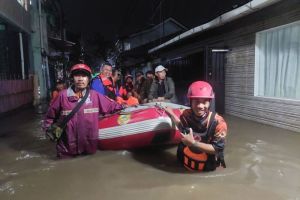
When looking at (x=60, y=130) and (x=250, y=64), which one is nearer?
(x=60, y=130)

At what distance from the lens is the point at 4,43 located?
14.5 meters

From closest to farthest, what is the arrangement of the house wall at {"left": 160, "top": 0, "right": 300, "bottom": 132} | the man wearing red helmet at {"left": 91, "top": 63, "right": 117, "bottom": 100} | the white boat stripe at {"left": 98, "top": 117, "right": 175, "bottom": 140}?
the white boat stripe at {"left": 98, "top": 117, "right": 175, "bottom": 140} < the man wearing red helmet at {"left": 91, "top": 63, "right": 117, "bottom": 100} < the house wall at {"left": 160, "top": 0, "right": 300, "bottom": 132}

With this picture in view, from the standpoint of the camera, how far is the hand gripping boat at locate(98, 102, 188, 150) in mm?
5293

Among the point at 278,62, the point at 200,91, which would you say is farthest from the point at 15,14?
the point at 200,91

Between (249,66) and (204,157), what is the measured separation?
5334 millimetres

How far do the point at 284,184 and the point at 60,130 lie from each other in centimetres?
319

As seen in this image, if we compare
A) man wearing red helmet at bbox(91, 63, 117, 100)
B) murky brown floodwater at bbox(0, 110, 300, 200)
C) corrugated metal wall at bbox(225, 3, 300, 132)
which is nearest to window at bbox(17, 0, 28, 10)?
corrugated metal wall at bbox(225, 3, 300, 132)

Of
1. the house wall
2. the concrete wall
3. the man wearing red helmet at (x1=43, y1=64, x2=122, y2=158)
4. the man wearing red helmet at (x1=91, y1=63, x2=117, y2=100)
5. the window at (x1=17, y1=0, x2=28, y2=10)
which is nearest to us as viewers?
the man wearing red helmet at (x1=43, y1=64, x2=122, y2=158)

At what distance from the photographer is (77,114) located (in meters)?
4.82

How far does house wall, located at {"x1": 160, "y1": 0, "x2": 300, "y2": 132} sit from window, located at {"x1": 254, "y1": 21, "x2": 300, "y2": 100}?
0.17 metres

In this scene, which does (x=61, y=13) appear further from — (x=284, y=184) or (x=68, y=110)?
(x=284, y=184)

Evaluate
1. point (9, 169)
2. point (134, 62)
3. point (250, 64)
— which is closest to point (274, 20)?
point (250, 64)

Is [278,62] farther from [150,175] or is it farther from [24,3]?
[24,3]

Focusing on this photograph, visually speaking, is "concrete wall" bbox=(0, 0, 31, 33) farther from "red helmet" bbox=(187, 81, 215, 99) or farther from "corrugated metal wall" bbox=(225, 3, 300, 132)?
"red helmet" bbox=(187, 81, 215, 99)
